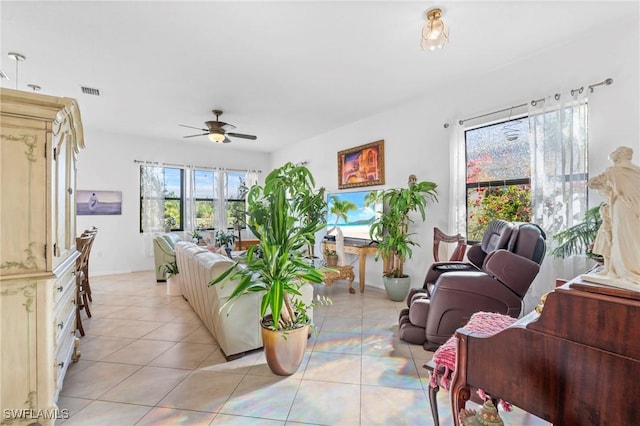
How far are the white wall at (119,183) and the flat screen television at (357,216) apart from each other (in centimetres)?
343

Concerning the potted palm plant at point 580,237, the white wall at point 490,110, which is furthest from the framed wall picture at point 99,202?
the potted palm plant at point 580,237

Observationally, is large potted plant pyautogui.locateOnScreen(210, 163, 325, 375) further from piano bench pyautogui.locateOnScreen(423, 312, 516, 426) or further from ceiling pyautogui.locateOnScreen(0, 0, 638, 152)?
ceiling pyautogui.locateOnScreen(0, 0, 638, 152)

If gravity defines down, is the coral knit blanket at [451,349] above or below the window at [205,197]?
below

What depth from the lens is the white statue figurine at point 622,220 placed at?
0.77m

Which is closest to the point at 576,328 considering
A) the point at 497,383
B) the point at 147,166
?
the point at 497,383

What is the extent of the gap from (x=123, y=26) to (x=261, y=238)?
2144 millimetres

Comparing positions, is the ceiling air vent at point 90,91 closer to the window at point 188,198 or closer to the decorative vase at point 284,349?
the window at point 188,198

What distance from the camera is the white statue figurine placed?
766mm

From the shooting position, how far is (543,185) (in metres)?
2.70

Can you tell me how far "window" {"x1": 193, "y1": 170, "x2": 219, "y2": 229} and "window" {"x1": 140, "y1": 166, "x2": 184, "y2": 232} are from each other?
0.32m

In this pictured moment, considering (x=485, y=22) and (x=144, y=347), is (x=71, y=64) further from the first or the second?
(x=485, y=22)

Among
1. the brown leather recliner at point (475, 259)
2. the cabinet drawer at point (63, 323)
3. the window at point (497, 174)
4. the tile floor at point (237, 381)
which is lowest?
the tile floor at point (237, 381)

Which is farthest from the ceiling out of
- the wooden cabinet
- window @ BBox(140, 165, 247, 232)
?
window @ BBox(140, 165, 247, 232)

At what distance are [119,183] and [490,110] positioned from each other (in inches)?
261
